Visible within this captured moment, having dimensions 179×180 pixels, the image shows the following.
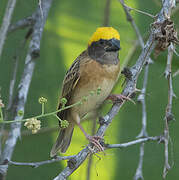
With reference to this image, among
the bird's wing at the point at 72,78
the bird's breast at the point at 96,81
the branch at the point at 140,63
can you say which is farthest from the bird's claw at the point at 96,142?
the bird's wing at the point at 72,78

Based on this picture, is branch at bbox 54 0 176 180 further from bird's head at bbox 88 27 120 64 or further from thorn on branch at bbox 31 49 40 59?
A: thorn on branch at bbox 31 49 40 59

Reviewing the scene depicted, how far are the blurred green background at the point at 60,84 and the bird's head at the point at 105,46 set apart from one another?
58 cm

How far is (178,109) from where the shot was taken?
404cm

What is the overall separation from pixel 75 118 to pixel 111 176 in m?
0.68

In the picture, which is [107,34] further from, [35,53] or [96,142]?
Result: [96,142]

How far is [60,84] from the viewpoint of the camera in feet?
14.3

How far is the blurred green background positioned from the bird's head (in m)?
0.58

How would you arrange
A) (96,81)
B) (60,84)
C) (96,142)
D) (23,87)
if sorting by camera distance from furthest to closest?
(60,84) < (96,81) < (23,87) < (96,142)

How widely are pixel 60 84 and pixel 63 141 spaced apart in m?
0.65

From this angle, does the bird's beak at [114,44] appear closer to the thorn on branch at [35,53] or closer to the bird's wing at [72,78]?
the bird's wing at [72,78]

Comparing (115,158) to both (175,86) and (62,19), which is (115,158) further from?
(62,19)

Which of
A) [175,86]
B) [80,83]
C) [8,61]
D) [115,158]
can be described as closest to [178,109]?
[175,86]

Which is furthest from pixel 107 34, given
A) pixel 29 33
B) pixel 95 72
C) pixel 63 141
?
pixel 63 141

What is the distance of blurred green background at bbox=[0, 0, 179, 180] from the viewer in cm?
411
